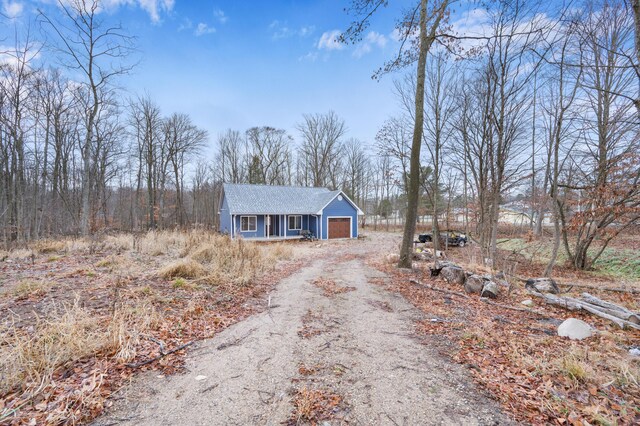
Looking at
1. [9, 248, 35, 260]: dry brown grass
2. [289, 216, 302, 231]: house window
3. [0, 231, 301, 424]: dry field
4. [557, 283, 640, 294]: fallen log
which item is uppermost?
[289, 216, 302, 231]: house window

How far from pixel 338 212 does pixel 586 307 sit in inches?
690

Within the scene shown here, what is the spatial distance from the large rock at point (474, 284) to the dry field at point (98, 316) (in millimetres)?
4926

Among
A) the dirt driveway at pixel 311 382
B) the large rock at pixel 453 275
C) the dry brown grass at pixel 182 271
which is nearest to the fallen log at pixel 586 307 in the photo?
the large rock at pixel 453 275

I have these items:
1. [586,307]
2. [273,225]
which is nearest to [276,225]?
[273,225]

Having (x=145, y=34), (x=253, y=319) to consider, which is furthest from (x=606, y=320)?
(x=145, y=34)

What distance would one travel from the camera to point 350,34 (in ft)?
23.7

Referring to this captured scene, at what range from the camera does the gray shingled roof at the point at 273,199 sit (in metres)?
20.4

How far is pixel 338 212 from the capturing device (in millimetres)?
21953

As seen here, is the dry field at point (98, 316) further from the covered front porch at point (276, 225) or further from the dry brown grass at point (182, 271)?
the covered front porch at point (276, 225)

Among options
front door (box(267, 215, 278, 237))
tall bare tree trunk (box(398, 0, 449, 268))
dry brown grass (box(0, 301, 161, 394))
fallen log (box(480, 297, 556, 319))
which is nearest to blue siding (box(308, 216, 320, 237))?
front door (box(267, 215, 278, 237))

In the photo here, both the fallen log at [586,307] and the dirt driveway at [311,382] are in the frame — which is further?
the fallen log at [586,307]

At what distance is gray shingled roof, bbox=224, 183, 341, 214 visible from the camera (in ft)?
67.1

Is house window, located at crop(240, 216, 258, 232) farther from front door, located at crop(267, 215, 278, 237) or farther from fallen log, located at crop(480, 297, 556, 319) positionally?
fallen log, located at crop(480, 297, 556, 319)

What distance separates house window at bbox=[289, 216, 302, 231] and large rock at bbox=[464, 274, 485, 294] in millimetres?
16825
